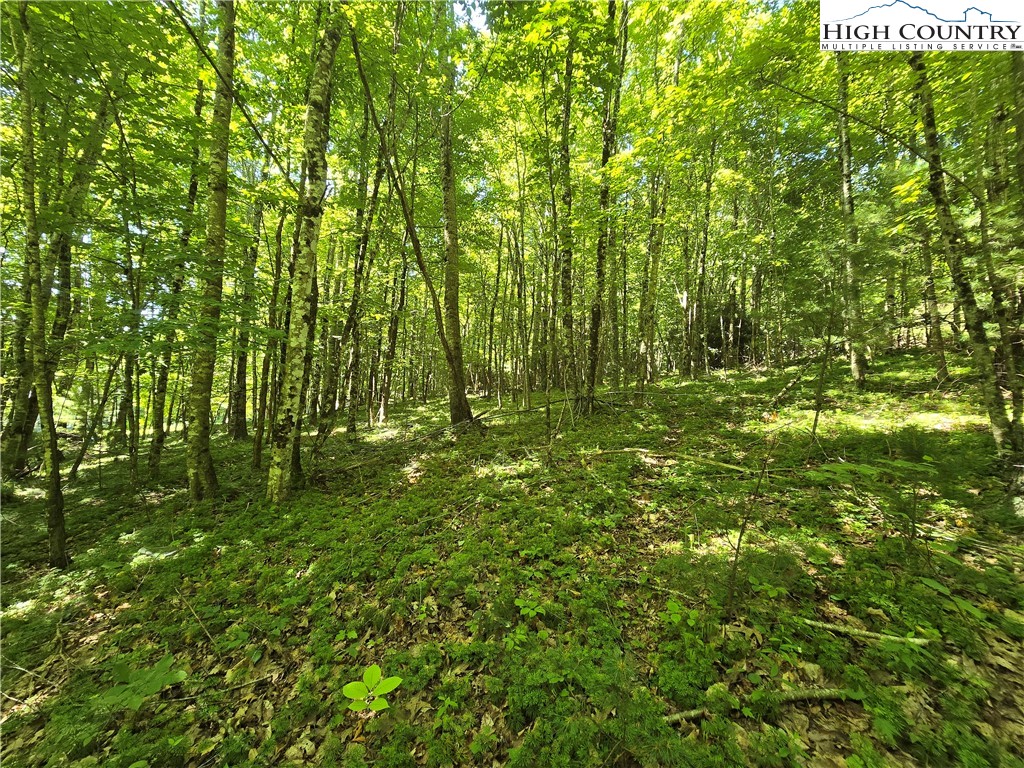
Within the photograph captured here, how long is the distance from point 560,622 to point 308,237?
696 cm

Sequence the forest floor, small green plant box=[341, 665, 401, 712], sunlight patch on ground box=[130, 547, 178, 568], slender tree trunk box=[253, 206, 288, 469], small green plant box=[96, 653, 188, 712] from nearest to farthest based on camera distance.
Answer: small green plant box=[341, 665, 401, 712] < small green plant box=[96, 653, 188, 712] < the forest floor < sunlight patch on ground box=[130, 547, 178, 568] < slender tree trunk box=[253, 206, 288, 469]

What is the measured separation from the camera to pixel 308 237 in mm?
6422

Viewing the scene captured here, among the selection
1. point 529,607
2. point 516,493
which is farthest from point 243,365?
point 529,607

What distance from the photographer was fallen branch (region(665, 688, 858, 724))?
2.65 metres

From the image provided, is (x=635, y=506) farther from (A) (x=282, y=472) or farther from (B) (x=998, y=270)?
(A) (x=282, y=472)

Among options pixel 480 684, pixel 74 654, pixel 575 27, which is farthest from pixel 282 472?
pixel 575 27

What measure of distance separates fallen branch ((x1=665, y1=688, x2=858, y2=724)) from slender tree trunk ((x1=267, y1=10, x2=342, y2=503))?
6711 millimetres

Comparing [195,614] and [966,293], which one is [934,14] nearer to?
[966,293]

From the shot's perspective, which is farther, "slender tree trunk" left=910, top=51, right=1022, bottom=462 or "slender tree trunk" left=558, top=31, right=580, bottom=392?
"slender tree trunk" left=558, top=31, right=580, bottom=392

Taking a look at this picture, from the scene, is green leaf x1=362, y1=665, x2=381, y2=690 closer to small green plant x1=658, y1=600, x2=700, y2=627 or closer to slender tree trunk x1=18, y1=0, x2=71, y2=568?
small green plant x1=658, y1=600, x2=700, y2=627

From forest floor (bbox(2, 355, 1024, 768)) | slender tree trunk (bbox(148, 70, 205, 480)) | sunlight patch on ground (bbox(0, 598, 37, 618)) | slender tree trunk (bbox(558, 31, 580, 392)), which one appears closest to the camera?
forest floor (bbox(2, 355, 1024, 768))

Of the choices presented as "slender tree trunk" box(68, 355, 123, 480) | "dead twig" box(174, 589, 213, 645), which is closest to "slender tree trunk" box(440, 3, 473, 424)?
"dead twig" box(174, 589, 213, 645)

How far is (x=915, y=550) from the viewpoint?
3.74 meters

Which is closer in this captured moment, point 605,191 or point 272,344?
point 272,344
